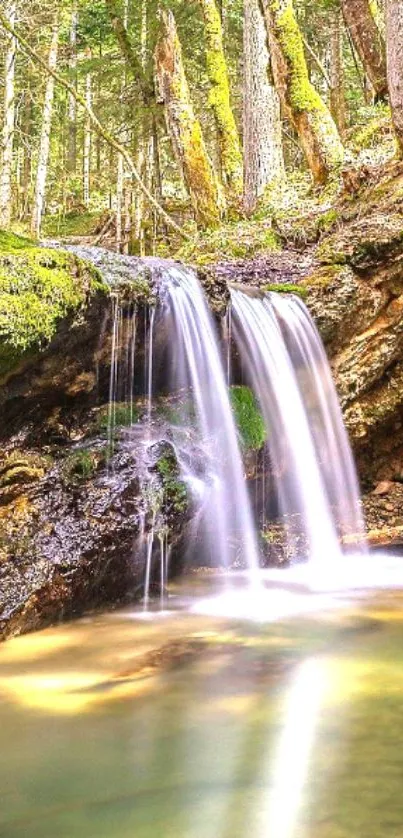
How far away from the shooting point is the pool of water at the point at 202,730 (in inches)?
91.0

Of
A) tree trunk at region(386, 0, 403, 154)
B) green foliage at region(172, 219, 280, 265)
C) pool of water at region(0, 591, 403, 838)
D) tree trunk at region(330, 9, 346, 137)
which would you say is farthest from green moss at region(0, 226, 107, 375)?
tree trunk at region(330, 9, 346, 137)

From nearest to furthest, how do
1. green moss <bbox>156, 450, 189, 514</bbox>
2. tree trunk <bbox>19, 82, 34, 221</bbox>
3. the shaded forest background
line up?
1. green moss <bbox>156, 450, 189, 514</bbox>
2. the shaded forest background
3. tree trunk <bbox>19, 82, 34, 221</bbox>

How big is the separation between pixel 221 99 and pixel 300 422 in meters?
9.57

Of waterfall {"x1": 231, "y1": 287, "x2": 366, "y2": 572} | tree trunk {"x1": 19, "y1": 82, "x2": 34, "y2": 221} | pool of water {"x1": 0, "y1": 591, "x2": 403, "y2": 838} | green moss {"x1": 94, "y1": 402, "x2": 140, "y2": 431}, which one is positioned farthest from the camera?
tree trunk {"x1": 19, "y1": 82, "x2": 34, "y2": 221}

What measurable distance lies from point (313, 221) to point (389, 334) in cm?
330

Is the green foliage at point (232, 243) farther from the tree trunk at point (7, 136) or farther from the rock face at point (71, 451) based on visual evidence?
the tree trunk at point (7, 136)


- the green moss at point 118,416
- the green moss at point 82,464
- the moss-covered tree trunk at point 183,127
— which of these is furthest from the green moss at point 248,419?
the moss-covered tree trunk at point 183,127

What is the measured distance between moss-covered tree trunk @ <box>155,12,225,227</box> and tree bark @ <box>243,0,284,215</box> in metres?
0.74

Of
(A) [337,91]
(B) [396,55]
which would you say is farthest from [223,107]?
(B) [396,55]

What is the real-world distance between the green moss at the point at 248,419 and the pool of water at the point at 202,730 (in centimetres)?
226

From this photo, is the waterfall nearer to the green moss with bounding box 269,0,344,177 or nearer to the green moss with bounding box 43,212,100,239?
the green moss with bounding box 269,0,344,177

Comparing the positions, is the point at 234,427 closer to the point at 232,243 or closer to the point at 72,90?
the point at 72,90

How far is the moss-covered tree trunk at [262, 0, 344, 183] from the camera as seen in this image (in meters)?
11.4

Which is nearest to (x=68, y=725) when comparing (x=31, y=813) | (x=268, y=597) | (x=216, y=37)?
(x=31, y=813)
